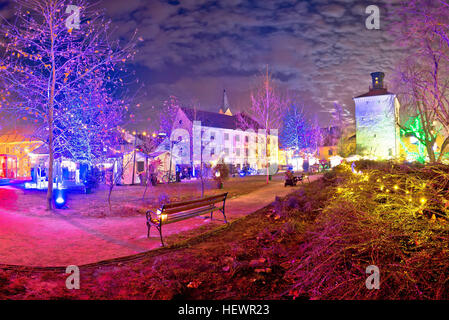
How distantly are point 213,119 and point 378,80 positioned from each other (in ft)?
103

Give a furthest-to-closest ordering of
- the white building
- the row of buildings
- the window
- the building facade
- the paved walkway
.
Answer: the white building < the building facade < the window < the row of buildings < the paved walkway

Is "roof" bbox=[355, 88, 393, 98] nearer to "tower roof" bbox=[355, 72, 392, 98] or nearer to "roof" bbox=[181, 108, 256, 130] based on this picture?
"tower roof" bbox=[355, 72, 392, 98]

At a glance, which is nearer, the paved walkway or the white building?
the paved walkway

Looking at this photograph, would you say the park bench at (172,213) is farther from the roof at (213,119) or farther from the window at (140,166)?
the roof at (213,119)

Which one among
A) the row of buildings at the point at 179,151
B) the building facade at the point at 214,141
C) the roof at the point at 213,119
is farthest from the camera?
the roof at the point at 213,119

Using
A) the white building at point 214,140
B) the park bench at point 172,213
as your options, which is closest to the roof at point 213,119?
the white building at point 214,140

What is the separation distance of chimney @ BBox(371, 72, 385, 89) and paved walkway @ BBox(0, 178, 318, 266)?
52.0 meters

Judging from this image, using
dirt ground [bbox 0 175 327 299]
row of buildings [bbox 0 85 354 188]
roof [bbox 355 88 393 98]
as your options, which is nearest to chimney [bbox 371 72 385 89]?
roof [bbox 355 88 393 98]

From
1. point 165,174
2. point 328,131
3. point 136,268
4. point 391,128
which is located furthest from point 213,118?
point 136,268

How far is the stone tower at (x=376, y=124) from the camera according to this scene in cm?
4519

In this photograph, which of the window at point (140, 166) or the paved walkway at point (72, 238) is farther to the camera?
the window at point (140, 166)

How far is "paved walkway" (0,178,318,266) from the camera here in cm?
543
